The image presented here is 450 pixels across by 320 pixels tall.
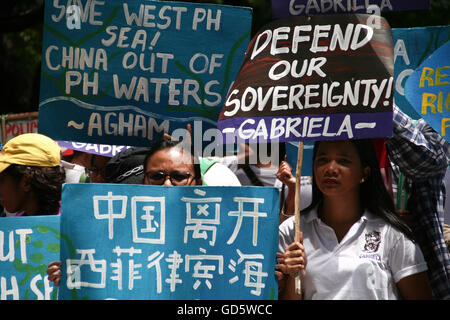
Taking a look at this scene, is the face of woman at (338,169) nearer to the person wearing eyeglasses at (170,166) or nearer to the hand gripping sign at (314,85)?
the hand gripping sign at (314,85)

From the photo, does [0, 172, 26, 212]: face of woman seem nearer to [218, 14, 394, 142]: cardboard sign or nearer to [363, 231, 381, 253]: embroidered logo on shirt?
[218, 14, 394, 142]: cardboard sign

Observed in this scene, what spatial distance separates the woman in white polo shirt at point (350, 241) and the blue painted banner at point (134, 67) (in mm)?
903

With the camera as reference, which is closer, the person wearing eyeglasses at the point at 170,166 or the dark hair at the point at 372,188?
the dark hair at the point at 372,188

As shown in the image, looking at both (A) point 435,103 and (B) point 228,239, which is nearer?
(B) point 228,239

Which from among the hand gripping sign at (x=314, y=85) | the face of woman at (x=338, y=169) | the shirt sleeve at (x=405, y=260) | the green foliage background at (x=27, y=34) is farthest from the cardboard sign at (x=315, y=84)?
the green foliage background at (x=27, y=34)

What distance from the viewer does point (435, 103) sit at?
3877mm

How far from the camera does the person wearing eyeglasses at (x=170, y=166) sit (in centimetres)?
396

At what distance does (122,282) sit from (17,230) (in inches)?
27.2

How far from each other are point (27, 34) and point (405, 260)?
921cm

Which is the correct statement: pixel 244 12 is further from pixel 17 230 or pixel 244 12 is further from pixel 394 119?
pixel 17 230

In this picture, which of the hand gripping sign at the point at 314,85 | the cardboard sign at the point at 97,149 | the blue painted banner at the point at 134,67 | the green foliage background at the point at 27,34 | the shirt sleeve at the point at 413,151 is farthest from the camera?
the green foliage background at the point at 27,34

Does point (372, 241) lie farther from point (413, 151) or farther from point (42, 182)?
point (42, 182)

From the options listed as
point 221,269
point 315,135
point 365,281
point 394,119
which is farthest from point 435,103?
point 221,269

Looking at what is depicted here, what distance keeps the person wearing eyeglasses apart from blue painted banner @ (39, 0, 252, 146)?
30cm
